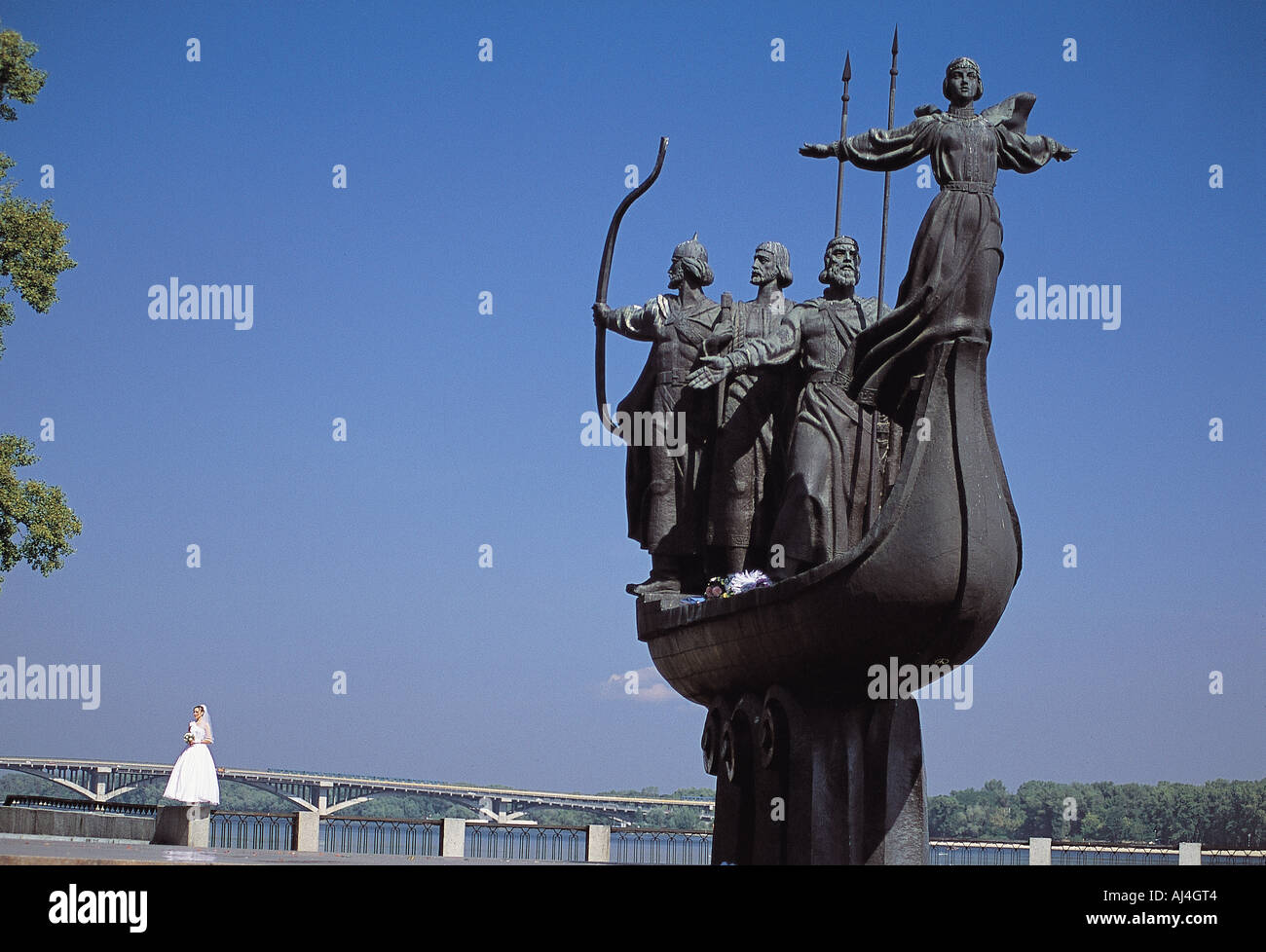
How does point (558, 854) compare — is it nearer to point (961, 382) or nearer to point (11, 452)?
point (11, 452)

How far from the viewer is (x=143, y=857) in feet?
49.8

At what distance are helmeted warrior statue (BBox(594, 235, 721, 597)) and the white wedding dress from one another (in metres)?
6.14

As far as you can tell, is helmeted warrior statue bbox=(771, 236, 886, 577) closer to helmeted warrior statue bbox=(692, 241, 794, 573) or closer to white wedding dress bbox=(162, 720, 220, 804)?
helmeted warrior statue bbox=(692, 241, 794, 573)

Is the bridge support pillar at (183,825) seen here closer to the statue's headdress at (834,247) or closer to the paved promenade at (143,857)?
the paved promenade at (143,857)

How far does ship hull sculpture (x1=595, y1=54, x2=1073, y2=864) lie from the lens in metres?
13.1

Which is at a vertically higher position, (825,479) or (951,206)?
(951,206)

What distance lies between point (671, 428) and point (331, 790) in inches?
1073

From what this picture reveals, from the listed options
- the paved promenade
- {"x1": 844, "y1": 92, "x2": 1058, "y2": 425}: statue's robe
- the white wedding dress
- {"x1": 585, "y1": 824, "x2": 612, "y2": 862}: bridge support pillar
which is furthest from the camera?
{"x1": 585, "y1": 824, "x2": 612, "y2": 862}: bridge support pillar

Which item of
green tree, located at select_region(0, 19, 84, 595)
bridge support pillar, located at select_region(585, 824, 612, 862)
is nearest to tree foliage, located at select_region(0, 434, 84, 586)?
green tree, located at select_region(0, 19, 84, 595)

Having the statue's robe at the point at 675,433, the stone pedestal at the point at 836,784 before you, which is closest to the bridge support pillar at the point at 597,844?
the statue's robe at the point at 675,433

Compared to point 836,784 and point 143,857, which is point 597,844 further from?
point 836,784

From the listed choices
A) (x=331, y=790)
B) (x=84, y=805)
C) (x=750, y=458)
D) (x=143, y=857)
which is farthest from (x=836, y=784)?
(x=331, y=790)
